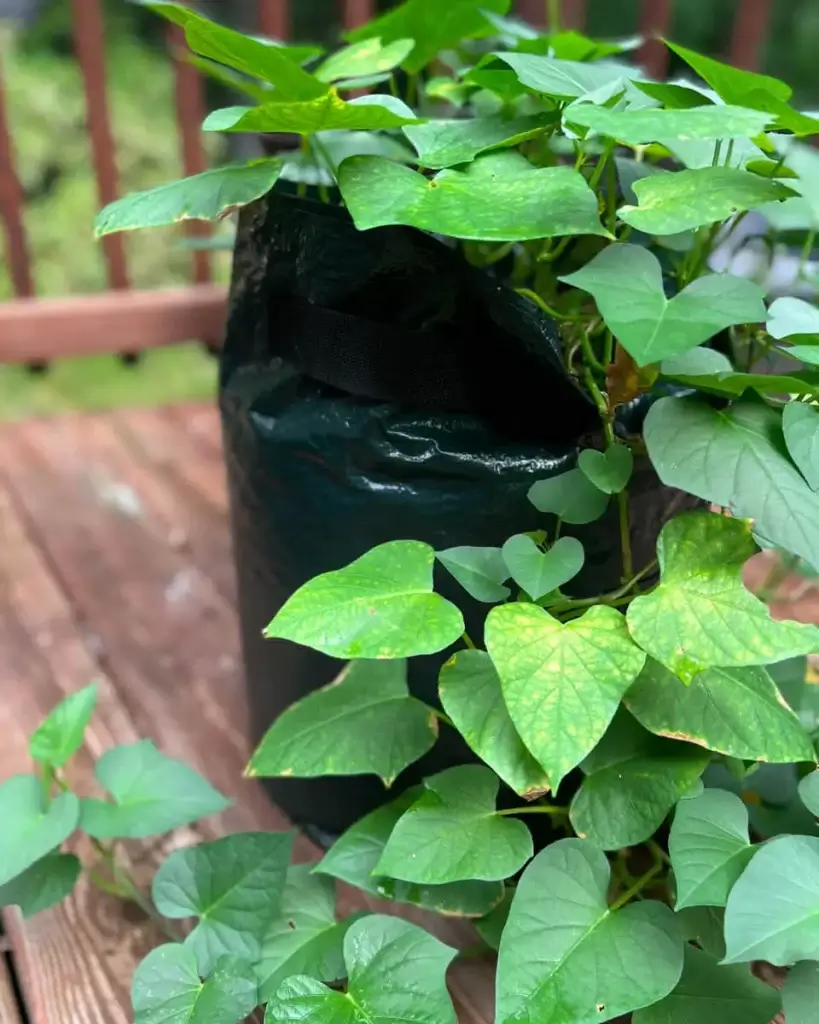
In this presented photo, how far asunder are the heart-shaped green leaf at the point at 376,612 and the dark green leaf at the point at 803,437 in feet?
0.59

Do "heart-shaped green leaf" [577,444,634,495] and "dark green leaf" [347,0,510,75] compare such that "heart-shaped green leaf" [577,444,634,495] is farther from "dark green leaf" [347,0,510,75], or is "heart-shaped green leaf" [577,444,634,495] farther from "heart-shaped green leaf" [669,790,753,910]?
"dark green leaf" [347,0,510,75]

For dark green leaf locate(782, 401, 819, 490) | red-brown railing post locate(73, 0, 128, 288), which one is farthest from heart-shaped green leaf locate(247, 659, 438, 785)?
red-brown railing post locate(73, 0, 128, 288)

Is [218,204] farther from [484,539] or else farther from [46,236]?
[46,236]

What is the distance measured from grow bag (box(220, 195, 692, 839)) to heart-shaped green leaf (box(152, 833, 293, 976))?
12 centimetres

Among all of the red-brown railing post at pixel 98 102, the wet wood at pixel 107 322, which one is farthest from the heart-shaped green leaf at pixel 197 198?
the wet wood at pixel 107 322

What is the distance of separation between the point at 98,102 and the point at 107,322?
291 mm

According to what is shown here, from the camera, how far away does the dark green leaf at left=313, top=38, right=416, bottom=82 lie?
22.0 inches

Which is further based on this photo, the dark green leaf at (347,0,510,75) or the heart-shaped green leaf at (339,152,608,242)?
the dark green leaf at (347,0,510,75)

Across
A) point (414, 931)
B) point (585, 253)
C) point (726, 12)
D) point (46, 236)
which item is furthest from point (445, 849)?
point (726, 12)

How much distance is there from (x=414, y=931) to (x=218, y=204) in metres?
0.39

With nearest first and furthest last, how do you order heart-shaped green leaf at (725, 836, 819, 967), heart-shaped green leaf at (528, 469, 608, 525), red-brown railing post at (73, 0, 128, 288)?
heart-shaped green leaf at (725, 836, 819, 967), heart-shaped green leaf at (528, 469, 608, 525), red-brown railing post at (73, 0, 128, 288)

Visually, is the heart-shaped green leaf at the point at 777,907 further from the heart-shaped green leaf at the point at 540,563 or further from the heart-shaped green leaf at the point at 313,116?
the heart-shaped green leaf at the point at 313,116

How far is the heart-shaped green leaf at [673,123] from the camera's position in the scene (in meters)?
0.41

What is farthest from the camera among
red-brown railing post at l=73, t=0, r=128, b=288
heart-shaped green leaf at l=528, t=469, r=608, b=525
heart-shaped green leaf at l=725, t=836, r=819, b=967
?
red-brown railing post at l=73, t=0, r=128, b=288
